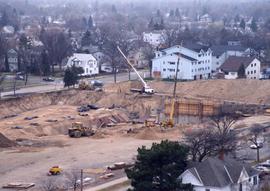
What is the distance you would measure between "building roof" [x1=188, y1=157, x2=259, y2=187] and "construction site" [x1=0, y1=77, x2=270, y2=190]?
18.1ft

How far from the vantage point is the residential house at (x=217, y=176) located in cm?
2211

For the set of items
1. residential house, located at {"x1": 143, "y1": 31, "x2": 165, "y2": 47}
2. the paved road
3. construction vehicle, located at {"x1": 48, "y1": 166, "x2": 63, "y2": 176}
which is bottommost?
construction vehicle, located at {"x1": 48, "y1": 166, "x2": 63, "y2": 176}

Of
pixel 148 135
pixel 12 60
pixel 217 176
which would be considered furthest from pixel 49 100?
pixel 217 176

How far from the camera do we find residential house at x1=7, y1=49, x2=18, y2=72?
6285 cm

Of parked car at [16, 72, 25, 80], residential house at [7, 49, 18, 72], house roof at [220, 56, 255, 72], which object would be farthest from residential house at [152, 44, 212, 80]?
residential house at [7, 49, 18, 72]

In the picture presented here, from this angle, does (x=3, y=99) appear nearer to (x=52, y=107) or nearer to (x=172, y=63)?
(x=52, y=107)

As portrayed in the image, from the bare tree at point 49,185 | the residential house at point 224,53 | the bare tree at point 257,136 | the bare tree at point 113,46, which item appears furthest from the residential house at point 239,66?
the bare tree at point 49,185

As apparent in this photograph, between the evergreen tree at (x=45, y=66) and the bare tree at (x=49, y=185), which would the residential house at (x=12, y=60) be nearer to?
the evergreen tree at (x=45, y=66)

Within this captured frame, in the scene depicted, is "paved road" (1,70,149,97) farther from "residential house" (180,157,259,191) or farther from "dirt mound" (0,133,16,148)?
"residential house" (180,157,259,191)

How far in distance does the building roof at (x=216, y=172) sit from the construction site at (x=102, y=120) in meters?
5.52

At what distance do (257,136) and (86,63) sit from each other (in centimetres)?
2768

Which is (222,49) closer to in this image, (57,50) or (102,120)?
(57,50)

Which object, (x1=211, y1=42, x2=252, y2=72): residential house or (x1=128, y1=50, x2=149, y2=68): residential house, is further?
(x1=128, y1=50, x2=149, y2=68): residential house

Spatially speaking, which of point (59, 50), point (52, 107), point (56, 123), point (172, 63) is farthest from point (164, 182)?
point (59, 50)
